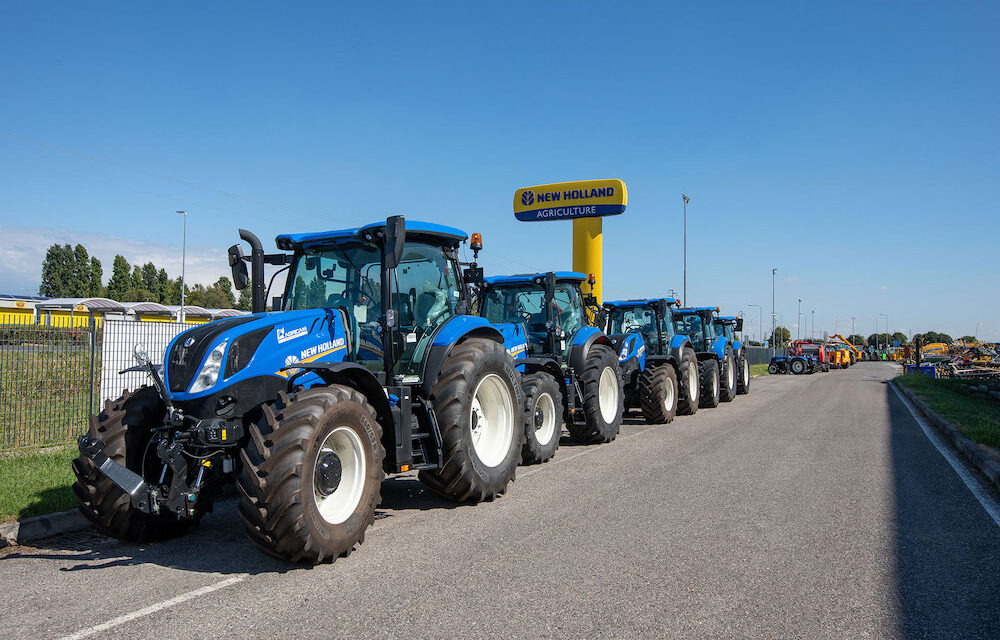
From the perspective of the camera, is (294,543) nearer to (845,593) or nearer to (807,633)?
(807,633)

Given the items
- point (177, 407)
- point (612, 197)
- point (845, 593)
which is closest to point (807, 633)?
point (845, 593)

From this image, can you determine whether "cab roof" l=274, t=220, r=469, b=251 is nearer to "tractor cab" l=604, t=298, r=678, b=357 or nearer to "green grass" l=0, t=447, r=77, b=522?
"green grass" l=0, t=447, r=77, b=522

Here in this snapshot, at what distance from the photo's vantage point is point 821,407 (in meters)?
18.0

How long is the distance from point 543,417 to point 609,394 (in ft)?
8.05

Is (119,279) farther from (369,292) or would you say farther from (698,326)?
(369,292)

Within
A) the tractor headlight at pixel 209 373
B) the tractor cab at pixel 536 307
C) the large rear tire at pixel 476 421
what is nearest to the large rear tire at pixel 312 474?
the tractor headlight at pixel 209 373

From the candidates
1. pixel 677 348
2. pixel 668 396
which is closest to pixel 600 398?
Answer: pixel 668 396

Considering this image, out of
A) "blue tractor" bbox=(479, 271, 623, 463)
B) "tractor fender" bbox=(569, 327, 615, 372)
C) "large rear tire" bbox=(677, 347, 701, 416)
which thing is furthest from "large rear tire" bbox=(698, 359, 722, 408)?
"tractor fender" bbox=(569, 327, 615, 372)

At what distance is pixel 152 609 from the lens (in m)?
4.16

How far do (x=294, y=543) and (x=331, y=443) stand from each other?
0.89 meters

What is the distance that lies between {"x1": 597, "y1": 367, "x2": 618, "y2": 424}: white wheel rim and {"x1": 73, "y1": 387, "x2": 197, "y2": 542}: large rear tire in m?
7.23

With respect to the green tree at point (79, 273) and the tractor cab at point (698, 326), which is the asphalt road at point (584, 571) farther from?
the green tree at point (79, 273)

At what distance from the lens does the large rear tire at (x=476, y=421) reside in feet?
20.9

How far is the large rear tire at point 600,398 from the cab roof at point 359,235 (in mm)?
4348
